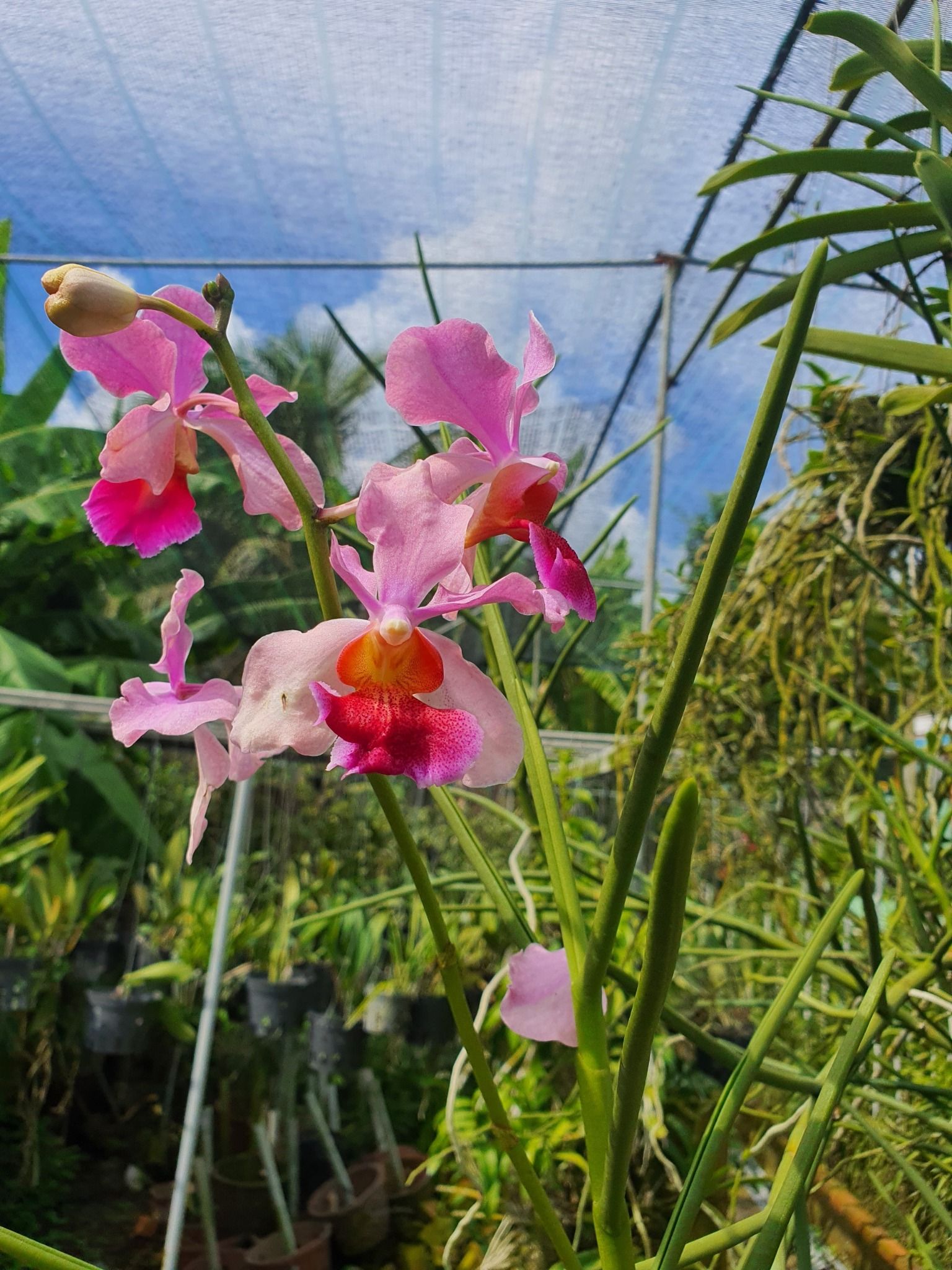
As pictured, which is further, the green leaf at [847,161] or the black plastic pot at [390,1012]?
the black plastic pot at [390,1012]

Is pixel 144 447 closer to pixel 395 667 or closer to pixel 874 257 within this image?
pixel 395 667

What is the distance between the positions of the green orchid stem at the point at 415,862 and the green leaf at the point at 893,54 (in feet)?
1.23

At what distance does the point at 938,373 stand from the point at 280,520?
1.21 feet

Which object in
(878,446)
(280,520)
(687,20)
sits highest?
(687,20)

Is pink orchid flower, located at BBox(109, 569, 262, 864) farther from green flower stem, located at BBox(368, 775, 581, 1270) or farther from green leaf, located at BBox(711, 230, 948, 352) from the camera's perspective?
green leaf, located at BBox(711, 230, 948, 352)

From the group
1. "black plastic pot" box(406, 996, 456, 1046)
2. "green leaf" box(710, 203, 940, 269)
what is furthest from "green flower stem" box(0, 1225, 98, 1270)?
"black plastic pot" box(406, 996, 456, 1046)

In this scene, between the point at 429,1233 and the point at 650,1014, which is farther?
the point at 429,1233

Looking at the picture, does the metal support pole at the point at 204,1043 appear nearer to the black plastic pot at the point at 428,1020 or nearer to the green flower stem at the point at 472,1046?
the black plastic pot at the point at 428,1020

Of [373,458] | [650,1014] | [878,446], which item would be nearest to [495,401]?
[650,1014]

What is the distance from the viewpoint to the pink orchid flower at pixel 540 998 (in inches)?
13.6

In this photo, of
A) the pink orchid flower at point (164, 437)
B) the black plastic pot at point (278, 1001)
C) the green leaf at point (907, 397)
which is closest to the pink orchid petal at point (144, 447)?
the pink orchid flower at point (164, 437)

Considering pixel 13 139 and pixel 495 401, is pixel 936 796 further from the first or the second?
pixel 13 139

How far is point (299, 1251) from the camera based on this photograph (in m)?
1.62

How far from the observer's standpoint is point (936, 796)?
0.82 metres
